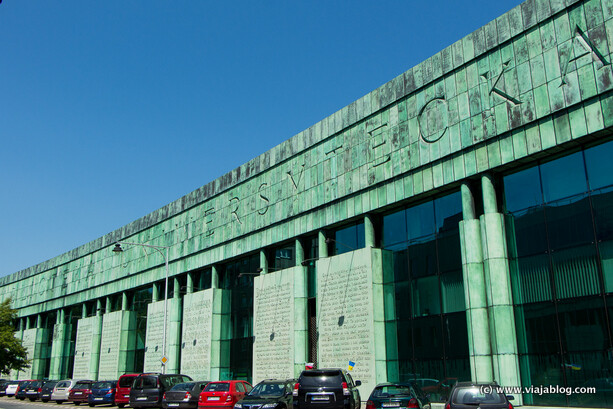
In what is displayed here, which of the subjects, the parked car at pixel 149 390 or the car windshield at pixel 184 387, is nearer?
the car windshield at pixel 184 387

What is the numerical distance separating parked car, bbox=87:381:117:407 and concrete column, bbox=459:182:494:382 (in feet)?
66.0

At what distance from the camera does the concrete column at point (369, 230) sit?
2772cm

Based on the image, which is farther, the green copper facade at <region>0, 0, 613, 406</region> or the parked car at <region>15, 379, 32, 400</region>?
the parked car at <region>15, 379, 32, 400</region>

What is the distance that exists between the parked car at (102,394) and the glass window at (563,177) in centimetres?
2471

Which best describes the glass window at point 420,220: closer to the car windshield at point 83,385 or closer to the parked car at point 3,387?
the car windshield at point 83,385

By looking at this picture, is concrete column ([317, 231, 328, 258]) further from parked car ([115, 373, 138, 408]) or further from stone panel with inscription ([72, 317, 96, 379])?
stone panel with inscription ([72, 317, 96, 379])

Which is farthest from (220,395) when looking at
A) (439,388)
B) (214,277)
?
(214,277)

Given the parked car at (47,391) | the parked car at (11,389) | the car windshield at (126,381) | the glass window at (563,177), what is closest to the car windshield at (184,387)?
the car windshield at (126,381)

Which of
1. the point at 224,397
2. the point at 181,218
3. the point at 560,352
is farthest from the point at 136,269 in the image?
the point at 560,352

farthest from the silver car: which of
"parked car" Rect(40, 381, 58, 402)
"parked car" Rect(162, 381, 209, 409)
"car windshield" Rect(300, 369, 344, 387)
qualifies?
"car windshield" Rect(300, 369, 344, 387)

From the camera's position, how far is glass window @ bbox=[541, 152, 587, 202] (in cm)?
2042

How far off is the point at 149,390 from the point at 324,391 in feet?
39.8

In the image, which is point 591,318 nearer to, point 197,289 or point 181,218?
point 197,289

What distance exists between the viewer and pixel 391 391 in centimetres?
1683
